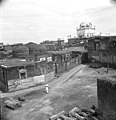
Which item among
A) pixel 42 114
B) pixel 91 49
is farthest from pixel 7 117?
pixel 91 49

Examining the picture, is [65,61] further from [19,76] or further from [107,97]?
[107,97]

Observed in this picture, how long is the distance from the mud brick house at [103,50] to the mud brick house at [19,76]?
44.9 ft

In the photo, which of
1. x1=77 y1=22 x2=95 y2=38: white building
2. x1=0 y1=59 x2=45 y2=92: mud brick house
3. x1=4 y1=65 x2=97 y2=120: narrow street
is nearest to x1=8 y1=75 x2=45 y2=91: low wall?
x1=0 y1=59 x2=45 y2=92: mud brick house

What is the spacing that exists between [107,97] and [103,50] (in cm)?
2053

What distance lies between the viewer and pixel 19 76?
18.7 meters

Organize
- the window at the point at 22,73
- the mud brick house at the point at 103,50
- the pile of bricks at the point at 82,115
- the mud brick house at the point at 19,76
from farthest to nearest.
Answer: the mud brick house at the point at 103,50
the window at the point at 22,73
the mud brick house at the point at 19,76
the pile of bricks at the point at 82,115

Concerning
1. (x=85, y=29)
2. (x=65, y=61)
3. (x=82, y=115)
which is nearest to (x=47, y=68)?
(x=65, y=61)

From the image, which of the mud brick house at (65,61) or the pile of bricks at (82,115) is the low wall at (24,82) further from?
the pile of bricks at (82,115)

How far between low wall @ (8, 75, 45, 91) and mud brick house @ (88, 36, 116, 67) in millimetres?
13415

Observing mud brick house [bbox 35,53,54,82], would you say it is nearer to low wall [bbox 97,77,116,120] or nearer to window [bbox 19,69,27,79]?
window [bbox 19,69,27,79]

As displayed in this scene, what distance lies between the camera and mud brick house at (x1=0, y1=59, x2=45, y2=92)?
18.2 metres

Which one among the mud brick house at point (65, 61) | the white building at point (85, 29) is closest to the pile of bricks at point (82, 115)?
the mud brick house at point (65, 61)

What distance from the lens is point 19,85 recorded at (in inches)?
741

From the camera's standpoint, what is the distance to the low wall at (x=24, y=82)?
1831cm
